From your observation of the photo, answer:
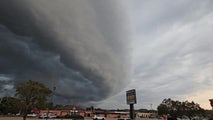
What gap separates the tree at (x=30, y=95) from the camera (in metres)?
67.1

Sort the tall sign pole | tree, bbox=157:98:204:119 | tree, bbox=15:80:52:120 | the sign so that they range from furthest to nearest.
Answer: tree, bbox=157:98:204:119 → tree, bbox=15:80:52:120 → the sign → the tall sign pole

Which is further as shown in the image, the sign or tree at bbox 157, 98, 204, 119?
tree at bbox 157, 98, 204, 119

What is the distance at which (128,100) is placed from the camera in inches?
2240

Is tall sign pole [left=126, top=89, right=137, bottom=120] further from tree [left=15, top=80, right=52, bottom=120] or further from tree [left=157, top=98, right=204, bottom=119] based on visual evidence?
tree [left=157, top=98, right=204, bottom=119]

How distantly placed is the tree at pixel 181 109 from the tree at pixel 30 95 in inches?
3206

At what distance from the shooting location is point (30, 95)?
68.4 meters

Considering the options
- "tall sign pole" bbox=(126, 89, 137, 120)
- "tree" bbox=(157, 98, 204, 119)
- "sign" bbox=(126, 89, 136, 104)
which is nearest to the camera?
"tall sign pole" bbox=(126, 89, 137, 120)

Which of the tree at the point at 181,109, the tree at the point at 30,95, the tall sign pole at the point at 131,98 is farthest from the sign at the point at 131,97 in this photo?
the tree at the point at 181,109

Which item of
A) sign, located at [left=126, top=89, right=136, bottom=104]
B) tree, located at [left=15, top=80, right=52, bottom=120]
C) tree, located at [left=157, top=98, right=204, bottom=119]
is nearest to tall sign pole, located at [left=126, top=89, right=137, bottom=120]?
sign, located at [left=126, top=89, right=136, bottom=104]

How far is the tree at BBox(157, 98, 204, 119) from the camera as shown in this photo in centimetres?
12900

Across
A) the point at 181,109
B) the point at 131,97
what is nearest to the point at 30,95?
the point at 131,97

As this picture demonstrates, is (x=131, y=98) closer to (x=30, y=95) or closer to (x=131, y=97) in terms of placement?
(x=131, y=97)

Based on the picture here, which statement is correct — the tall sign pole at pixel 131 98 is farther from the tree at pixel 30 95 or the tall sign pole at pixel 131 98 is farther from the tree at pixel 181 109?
the tree at pixel 181 109

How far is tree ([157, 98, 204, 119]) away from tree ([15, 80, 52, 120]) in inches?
3206
